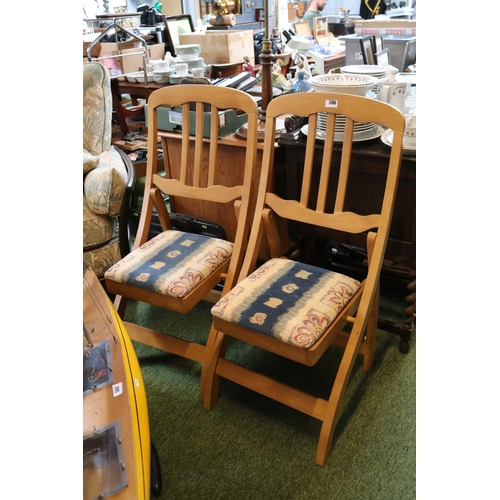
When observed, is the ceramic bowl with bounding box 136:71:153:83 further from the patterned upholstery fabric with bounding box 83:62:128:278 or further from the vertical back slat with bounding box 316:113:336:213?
the vertical back slat with bounding box 316:113:336:213

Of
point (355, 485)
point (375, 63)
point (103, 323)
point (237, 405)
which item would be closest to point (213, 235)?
point (237, 405)

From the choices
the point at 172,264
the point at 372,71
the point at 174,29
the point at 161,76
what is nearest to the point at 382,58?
the point at 372,71

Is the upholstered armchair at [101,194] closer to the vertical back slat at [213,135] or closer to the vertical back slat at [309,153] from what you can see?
the vertical back slat at [213,135]

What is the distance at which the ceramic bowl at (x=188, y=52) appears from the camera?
3.20m

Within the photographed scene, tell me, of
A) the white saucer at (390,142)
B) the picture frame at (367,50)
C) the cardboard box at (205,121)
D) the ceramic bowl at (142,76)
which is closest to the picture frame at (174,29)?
the ceramic bowl at (142,76)

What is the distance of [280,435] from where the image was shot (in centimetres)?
152

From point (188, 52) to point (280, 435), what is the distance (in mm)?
2651

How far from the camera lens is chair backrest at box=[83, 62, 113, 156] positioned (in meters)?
2.27

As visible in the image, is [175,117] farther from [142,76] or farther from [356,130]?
[142,76]

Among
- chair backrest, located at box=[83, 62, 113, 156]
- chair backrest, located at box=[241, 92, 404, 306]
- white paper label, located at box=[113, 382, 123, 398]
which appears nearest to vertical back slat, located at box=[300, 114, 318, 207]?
chair backrest, located at box=[241, 92, 404, 306]

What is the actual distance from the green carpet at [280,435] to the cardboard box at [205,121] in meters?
0.90

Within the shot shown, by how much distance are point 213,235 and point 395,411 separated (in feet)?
3.29

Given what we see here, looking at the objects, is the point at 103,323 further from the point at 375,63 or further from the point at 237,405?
the point at 375,63

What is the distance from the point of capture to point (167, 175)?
2.13 meters
